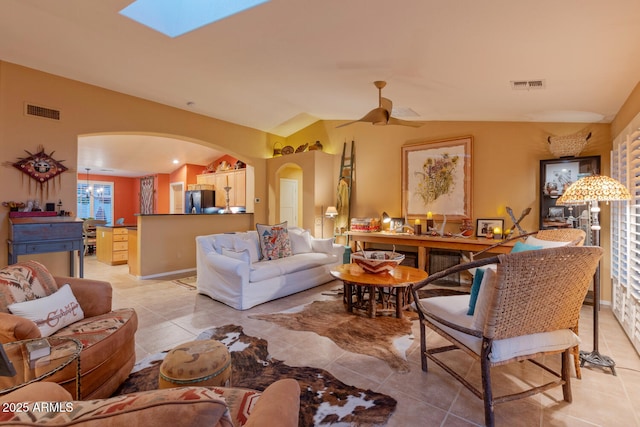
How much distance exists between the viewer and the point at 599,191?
2.23 m

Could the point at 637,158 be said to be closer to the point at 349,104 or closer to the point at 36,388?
the point at 349,104

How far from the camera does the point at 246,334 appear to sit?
2.79 meters

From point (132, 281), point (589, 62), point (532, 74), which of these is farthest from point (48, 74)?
point (589, 62)

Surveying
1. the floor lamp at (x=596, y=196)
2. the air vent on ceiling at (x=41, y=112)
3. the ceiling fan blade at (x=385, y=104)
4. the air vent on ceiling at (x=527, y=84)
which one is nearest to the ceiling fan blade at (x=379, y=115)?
the ceiling fan blade at (x=385, y=104)

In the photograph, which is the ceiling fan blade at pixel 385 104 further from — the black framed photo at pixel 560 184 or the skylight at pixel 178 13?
the black framed photo at pixel 560 184

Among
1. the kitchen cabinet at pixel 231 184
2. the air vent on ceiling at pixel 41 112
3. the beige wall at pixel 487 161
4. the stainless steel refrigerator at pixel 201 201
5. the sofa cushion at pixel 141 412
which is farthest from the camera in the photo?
the stainless steel refrigerator at pixel 201 201

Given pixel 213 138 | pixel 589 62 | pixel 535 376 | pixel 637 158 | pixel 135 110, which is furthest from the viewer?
pixel 213 138

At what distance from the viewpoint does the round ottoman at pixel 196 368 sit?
144 centimetres

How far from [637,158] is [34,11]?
215 inches

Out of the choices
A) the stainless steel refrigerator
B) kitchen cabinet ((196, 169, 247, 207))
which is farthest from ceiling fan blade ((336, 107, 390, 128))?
the stainless steel refrigerator

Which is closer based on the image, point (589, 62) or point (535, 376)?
point (535, 376)

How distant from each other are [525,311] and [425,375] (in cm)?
88

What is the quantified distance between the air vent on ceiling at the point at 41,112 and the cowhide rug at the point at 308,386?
358 cm

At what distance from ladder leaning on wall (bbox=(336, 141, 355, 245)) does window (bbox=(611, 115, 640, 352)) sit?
12.6 feet
